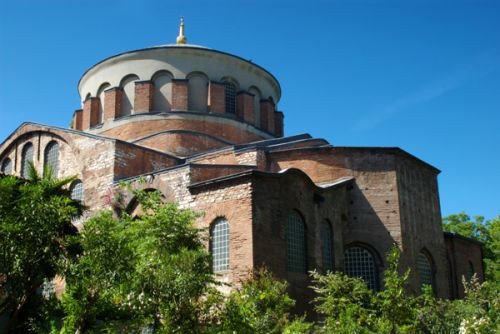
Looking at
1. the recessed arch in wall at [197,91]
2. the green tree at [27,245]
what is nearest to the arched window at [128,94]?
the recessed arch in wall at [197,91]

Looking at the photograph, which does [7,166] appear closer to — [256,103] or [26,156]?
[26,156]

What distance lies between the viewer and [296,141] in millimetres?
24266

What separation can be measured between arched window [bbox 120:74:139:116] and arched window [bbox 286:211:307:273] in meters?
11.1

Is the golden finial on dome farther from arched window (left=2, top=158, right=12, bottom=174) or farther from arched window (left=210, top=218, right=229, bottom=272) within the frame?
arched window (left=210, top=218, right=229, bottom=272)

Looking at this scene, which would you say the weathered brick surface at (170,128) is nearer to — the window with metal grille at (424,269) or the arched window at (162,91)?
the arched window at (162,91)

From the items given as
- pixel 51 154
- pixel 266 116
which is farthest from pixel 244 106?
pixel 51 154

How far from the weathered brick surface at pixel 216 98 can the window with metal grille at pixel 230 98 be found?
1.81 ft

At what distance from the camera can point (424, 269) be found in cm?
2256

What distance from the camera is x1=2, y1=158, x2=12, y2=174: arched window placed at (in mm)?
25172

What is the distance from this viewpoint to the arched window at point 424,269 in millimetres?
22191

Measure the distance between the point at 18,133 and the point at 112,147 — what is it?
18.4 ft

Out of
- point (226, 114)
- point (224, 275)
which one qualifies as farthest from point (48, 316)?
point (226, 114)

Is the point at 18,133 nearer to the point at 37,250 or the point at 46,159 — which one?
the point at 46,159

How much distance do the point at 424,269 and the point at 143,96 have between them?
1309 cm
